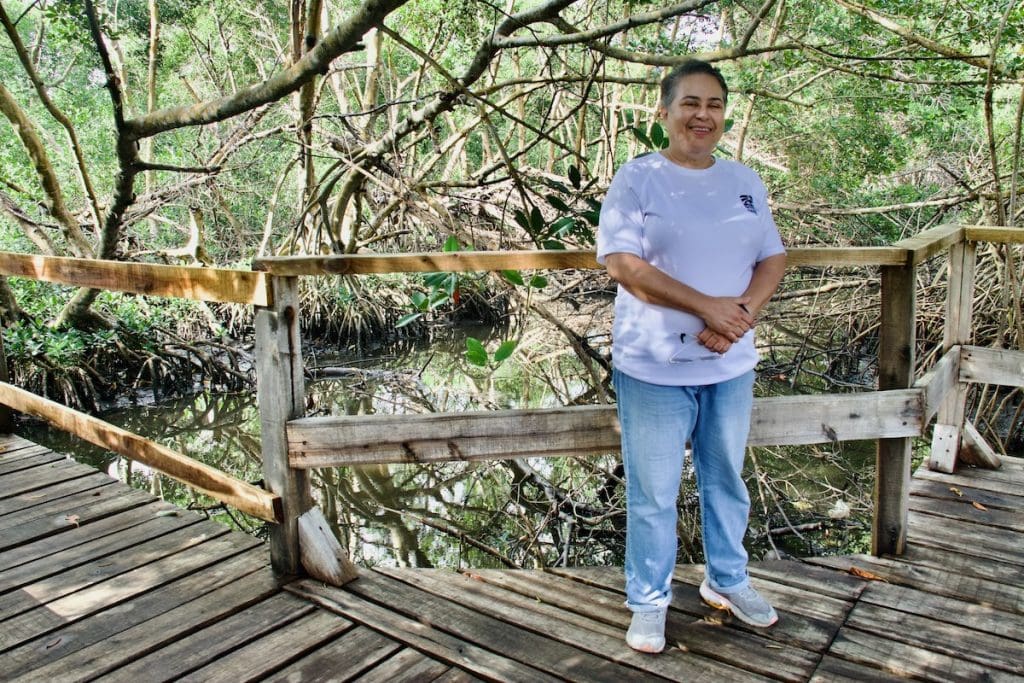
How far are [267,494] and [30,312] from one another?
19.9 ft

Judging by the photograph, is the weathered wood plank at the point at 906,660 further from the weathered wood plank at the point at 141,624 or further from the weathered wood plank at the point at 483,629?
the weathered wood plank at the point at 141,624

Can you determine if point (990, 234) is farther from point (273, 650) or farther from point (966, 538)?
point (273, 650)

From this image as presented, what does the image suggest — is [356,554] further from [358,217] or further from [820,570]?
[820,570]

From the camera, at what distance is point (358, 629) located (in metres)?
1.99

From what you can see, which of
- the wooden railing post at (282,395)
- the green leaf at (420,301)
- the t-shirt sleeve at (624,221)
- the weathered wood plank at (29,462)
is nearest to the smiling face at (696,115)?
the t-shirt sleeve at (624,221)

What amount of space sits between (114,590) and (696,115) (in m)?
1.92

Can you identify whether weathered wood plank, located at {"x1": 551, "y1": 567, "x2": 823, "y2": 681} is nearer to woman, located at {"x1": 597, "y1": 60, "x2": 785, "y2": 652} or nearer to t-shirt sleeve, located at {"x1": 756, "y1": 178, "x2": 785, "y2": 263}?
woman, located at {"x1": 597, "y1": 60, "x2": 785, "y2": 652}

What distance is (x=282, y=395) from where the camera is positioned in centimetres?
216

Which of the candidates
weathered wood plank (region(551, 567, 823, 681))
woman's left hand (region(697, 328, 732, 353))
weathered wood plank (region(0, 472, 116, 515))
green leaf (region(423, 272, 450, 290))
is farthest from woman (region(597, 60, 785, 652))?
weathered wood plank (region(0, 472, 116, 515))

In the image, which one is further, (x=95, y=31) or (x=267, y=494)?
(x=95, y=31)

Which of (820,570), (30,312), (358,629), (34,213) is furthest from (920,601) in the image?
(34,213)

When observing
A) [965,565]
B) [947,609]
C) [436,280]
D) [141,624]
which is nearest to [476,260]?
[436,280]

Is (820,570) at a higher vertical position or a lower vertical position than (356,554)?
higher

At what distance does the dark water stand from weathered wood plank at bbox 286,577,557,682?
4.83 feet
